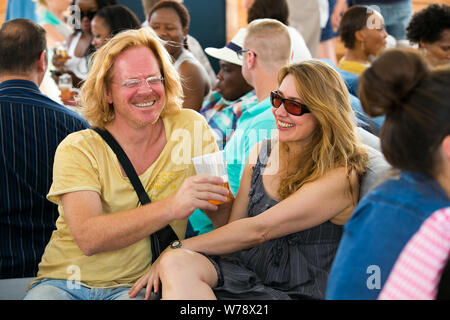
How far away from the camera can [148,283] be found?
2.04 meters

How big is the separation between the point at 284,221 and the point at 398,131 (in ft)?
2.46

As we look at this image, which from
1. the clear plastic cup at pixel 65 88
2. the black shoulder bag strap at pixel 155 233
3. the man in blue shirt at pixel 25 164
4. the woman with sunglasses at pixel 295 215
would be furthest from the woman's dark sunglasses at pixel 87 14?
the woman with sunglasses at pixel 295 215

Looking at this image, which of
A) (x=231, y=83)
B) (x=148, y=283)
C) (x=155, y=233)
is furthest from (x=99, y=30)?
(x=148, y=283)

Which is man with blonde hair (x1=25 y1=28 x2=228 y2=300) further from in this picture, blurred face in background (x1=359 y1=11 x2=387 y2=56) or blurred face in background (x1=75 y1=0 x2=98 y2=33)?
blurred face in background (x1=75 y1=0 x2=98 y2=33)

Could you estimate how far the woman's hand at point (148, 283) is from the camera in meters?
2.01

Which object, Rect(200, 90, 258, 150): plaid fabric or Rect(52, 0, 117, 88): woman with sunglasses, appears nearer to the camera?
Rect(200, 90, 258, 150): plaid fabric

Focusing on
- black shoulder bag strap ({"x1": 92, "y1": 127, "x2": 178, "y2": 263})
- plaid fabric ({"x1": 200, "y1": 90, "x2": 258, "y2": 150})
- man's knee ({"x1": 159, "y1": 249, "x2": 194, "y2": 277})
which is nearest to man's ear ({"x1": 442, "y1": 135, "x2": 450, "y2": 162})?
man's knee ({"x1": 159, "y1": 249, "x2": 194, "y2": 277})

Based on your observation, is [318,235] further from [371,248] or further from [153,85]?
[153,85]

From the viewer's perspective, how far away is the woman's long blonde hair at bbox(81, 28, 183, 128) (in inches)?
93.3

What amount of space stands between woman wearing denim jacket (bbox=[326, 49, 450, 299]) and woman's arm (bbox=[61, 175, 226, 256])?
654 mm

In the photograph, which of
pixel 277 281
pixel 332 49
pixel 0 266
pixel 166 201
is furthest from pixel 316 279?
pixel 332 49

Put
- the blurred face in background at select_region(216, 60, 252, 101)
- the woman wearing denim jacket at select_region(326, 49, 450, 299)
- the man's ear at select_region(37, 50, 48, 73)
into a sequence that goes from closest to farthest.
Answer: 1. the woman wearing denim jacket at select_region(326, 49, 450, 299)
2. the man's ear at select_region(37, 50, 48, 73)
3. the blurred face in background at select_region(216, 60, 252, 101)

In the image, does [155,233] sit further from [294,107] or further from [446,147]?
[446,147]

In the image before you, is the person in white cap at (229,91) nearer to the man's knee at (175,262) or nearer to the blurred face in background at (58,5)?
the man's knee at (175,262)
